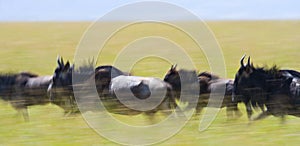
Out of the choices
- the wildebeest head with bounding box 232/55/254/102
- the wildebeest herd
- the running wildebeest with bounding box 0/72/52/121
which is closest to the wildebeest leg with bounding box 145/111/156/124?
the wildebeest herd

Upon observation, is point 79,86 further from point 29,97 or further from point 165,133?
point 165,133

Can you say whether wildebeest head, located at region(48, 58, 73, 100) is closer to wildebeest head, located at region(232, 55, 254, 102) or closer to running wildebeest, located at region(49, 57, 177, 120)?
running wildebeest, located at region(49, 57, 177, 120)

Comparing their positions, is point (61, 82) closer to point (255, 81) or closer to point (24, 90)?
point (24, 90)

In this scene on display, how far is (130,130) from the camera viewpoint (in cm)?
736

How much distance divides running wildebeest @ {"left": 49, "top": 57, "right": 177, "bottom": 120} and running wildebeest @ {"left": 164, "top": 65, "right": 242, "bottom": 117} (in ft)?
0.44

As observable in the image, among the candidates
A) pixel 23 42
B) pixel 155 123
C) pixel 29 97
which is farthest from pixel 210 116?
pixel 23 42

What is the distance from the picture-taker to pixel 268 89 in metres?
7.57

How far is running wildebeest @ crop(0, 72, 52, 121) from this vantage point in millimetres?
8008

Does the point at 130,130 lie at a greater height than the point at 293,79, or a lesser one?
lesser

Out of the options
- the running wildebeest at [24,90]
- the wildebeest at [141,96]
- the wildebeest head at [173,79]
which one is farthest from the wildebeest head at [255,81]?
the running wildebeest at [24,90]

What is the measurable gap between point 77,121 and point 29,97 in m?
0.74

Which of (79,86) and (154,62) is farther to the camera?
(154,62)

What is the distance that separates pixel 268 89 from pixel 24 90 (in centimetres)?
283

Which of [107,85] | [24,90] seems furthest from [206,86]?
[24,90]
